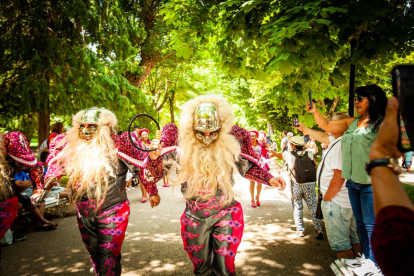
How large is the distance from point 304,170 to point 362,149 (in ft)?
6.32

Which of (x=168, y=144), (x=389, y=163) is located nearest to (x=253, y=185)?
(x=168, y=144)

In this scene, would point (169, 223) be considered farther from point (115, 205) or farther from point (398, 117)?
point (398, 117)

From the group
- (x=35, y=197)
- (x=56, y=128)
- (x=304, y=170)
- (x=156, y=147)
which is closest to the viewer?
(x=156, y=147)

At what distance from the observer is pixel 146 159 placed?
8.01 ft

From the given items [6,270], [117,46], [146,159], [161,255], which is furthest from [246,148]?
[117,46]

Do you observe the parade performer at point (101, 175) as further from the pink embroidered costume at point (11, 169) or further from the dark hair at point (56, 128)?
the dark hair at point (56, 128)

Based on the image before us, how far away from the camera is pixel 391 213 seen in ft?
2.74

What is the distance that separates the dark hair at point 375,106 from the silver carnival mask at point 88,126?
9.62 feet

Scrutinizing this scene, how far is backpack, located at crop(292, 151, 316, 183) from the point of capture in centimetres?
416

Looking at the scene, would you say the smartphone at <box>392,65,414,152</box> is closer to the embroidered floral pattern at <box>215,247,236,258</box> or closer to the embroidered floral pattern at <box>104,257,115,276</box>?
the embroidered floral pattern at <box>215,247,236,258</box>

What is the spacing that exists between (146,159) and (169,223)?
3.16m

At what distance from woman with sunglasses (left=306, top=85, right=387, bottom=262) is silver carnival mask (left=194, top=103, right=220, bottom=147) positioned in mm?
1460

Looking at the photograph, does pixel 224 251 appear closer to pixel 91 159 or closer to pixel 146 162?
pixel 146 162

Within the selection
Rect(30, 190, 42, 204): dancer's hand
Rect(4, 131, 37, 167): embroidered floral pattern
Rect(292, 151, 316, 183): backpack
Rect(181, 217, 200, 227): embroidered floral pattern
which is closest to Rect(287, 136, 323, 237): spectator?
Rect(292, 151, 316, 183): backpack
